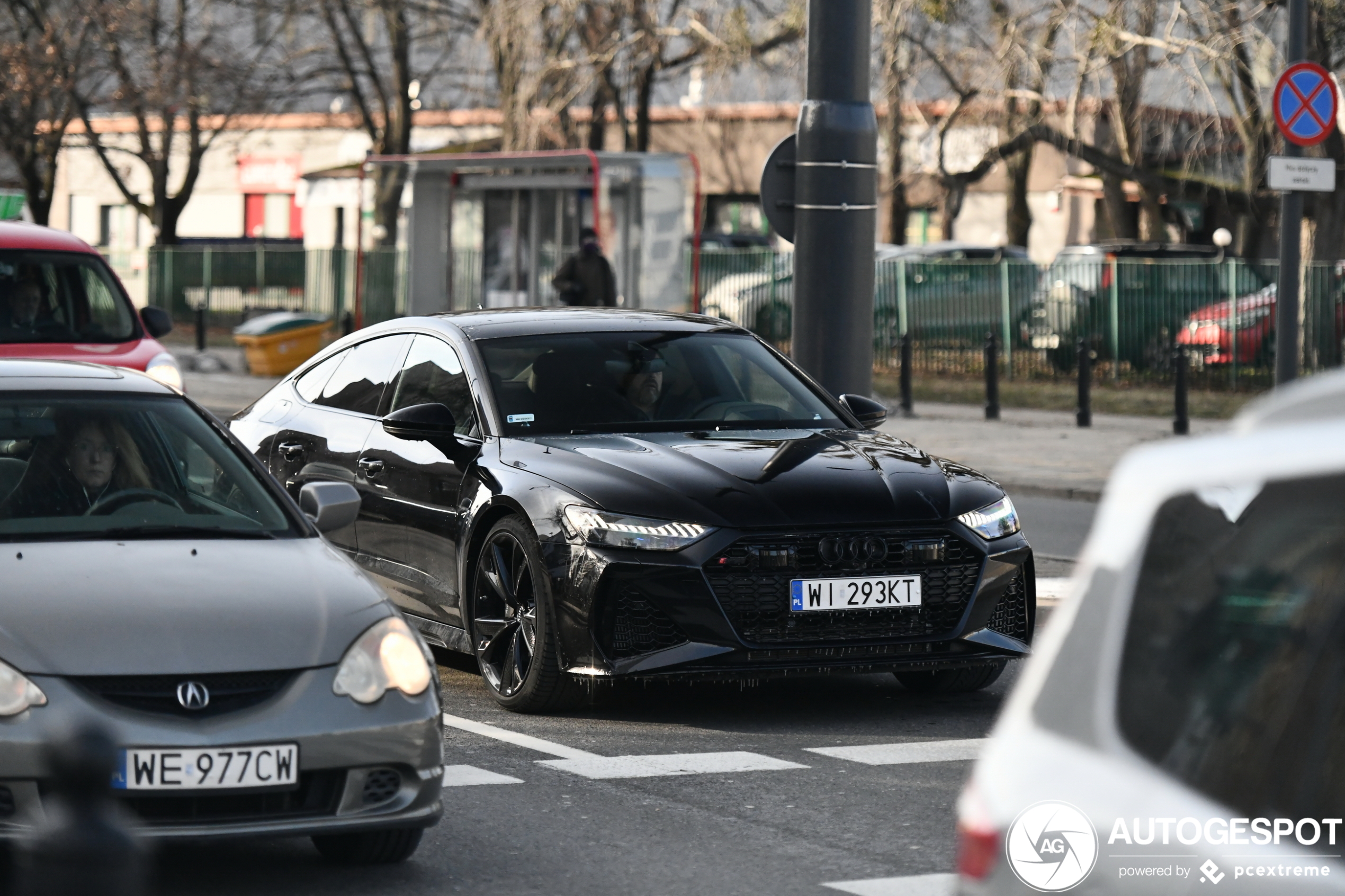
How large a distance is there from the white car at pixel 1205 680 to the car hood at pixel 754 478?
4.82 m

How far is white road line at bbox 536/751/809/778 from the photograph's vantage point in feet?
22.0

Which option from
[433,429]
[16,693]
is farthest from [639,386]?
[16,693]

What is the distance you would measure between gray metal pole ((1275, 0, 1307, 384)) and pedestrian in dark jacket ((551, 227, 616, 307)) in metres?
Result: 8.64

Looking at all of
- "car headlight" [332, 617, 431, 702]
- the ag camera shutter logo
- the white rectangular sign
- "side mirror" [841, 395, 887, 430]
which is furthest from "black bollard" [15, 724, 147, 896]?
the white rectangular sign

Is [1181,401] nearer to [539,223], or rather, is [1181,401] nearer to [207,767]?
[539,223]

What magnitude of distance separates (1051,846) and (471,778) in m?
4.26

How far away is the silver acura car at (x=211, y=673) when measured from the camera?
192 inches

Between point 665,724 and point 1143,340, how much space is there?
2029 cm

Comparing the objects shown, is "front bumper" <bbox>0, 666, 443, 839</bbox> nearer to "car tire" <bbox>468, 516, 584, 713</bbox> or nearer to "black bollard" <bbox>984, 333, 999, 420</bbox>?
"car tire" <bbox>468, 516, 584, 713</bbox>

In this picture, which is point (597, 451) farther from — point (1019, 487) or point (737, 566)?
point (1019, 487)

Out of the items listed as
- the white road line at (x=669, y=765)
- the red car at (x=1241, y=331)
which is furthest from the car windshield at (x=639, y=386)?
the red car at (x=1241, y=331)

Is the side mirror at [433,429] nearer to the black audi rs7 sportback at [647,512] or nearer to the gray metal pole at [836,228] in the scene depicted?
the black audi rs7 sportback at [647,512]

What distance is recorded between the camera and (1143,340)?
26828mm

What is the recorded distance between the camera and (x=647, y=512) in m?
7.34
